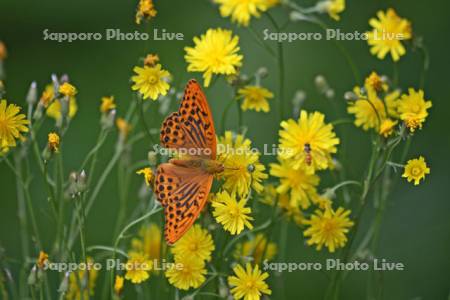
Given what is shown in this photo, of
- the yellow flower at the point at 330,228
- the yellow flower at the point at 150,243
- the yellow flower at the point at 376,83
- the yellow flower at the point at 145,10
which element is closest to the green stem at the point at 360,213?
the yellow flower at the point at 330,228

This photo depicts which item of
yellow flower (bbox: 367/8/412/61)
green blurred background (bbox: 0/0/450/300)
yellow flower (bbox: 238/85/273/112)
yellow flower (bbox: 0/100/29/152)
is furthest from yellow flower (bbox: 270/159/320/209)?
green blurred background (bbox: 0/0/450/300)

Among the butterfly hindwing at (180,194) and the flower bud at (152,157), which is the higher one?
the flower bud at (152,157)

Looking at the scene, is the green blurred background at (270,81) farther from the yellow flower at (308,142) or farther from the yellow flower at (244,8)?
the yellow flower at (244,8)

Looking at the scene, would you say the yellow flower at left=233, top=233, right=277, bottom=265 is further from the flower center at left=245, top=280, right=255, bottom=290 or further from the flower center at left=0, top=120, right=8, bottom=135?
the flower center at left=0, top=120, right=8, bottom=135

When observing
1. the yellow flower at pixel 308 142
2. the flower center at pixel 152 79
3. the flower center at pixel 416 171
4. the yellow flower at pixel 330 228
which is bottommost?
the yellow flower at pixel 330 228

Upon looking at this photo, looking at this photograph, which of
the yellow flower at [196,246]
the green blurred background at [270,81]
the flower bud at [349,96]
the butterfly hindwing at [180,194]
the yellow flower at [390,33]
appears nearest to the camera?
the butterfly hindwing at [180,194]

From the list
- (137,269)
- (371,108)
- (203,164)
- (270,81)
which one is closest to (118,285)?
(137,269)
